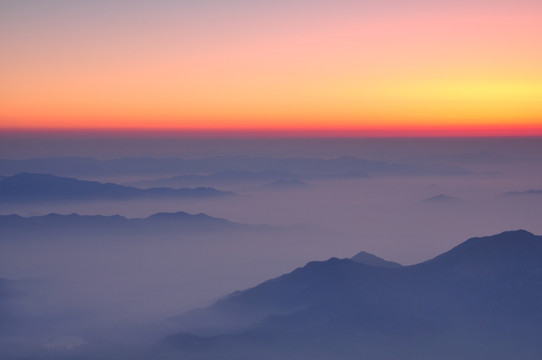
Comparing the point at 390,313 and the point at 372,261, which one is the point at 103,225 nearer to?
the point at 372,261

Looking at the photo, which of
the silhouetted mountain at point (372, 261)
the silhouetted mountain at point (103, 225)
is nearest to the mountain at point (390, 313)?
the silhouetted mountain at point (372, 261)

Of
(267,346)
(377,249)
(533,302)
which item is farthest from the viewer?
(377,249)

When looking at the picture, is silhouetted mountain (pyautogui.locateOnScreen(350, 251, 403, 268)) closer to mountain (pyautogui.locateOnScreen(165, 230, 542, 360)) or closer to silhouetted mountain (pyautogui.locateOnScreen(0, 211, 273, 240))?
mountain (pyautogui.locateOnScreen(165, 230, 542, 360))

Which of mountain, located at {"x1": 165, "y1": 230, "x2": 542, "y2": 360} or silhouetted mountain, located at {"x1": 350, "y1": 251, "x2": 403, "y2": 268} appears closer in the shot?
mountain, located at {"x1": 165, "y1": 230, "x2": 542, "y2": 360}

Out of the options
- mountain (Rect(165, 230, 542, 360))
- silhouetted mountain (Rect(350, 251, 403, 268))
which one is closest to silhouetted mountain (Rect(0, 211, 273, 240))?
silhouetted mountain (Rect(350, 251, 403, 268))

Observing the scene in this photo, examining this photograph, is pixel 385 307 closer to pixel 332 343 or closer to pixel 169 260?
pixel 332 343

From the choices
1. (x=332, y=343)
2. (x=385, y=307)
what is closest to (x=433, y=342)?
(x=385, y=307)

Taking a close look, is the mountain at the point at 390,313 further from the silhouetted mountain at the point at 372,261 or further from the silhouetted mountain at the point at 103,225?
the silhouetted mountain at the point at 103,225
